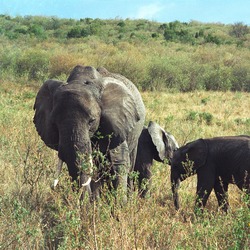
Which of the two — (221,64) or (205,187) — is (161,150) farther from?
(221,64)

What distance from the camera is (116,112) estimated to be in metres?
5.00

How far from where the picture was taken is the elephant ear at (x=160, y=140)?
7148 millimetres

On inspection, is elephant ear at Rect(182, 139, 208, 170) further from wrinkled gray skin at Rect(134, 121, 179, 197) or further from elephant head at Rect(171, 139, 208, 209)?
wrinkled gray skin at Rect(134, 121, 179, 197)

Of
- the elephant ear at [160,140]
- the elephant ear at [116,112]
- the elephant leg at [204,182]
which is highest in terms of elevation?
the elephant ear at [116,112]

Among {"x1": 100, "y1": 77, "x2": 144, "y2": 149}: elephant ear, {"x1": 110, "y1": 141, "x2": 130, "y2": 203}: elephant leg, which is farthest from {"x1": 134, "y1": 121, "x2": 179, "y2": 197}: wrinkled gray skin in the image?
{"x1": 100, "y1": 77, "x2": 144, "y2": 149}: elephant ear

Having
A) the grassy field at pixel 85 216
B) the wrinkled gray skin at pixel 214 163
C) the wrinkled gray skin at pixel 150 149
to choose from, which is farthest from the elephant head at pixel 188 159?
the wrinkled gray skin at pixel 150 149

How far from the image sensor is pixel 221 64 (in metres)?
24.9

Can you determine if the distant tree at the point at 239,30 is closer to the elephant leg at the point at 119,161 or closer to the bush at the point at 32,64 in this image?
the bush at the point at 32,64

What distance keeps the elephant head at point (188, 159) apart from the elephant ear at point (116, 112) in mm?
1304

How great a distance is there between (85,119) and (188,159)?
1.98 metres

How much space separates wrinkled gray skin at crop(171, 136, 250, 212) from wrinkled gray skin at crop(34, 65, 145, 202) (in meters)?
1.16

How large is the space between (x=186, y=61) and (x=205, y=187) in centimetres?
1818

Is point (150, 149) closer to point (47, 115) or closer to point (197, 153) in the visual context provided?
point (197, 153)

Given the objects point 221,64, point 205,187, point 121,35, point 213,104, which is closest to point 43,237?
point 205,187
